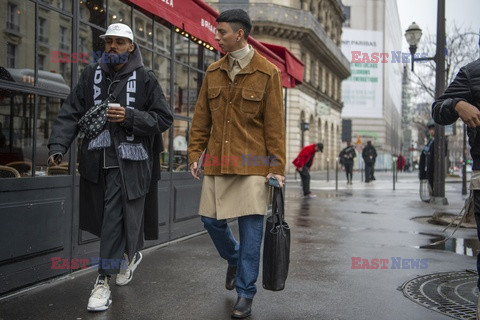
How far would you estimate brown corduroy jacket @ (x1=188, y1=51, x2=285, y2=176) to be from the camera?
3973 millimetres

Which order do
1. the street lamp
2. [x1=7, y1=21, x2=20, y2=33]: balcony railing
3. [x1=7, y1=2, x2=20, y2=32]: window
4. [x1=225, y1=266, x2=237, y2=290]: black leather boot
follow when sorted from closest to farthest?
1. [x1=225, y1=266, x2=237, y2=290]: black leather boot
2. [x1=7, y1=2, x2=20, y2=32]: window
3. [x1=7, y1=21, x2=20, y2=33]: balcony railing
4. the street lamp

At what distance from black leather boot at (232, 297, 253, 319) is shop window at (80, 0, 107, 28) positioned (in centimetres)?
315

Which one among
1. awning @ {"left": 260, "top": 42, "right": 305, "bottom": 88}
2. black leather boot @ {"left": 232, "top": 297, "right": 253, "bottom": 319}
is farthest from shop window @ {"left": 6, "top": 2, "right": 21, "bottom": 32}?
awning @ {"left": 260, "top": 42, "right": 305, "bottom": 88}

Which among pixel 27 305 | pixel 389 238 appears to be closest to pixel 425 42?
pixel 389 238

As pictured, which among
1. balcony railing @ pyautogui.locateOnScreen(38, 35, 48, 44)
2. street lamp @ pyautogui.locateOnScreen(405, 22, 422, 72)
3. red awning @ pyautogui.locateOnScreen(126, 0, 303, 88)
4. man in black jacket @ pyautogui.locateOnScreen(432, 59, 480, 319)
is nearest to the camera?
man in black jacket @ pyautogui.locateOnScreen(432, 59, 480, 319)

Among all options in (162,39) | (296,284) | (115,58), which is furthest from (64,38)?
(296,284)

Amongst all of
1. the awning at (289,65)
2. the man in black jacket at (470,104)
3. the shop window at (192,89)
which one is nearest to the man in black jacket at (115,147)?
the man in black jacket at (470,104)

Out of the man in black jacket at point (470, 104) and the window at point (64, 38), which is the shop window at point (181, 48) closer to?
the window at point (64, 38)

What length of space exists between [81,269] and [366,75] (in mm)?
68119

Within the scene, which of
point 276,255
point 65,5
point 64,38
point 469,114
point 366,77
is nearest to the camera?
point 469,114

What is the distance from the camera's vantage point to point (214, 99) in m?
4.16

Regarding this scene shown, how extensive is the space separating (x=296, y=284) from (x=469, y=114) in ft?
7.54

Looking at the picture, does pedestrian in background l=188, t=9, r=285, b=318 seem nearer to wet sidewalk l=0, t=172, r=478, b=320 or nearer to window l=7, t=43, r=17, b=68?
wet sidewalk l=0, t=172, r=478, b=320

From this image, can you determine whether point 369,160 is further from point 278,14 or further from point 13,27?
point 13,27
